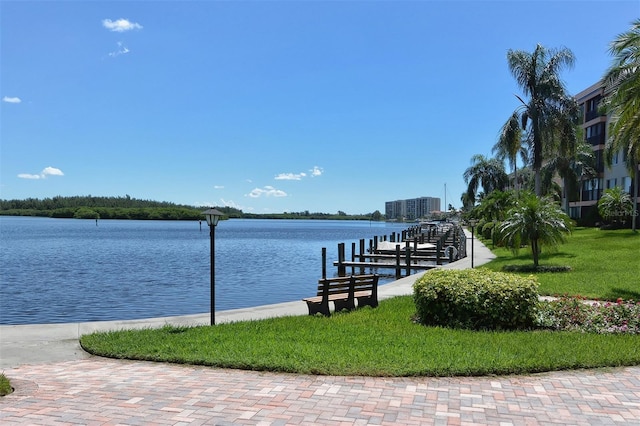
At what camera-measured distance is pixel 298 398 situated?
5559mm

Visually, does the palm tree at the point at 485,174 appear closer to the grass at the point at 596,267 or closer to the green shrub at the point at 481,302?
the grass at the point at 596,267

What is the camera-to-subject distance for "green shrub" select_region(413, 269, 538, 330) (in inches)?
376

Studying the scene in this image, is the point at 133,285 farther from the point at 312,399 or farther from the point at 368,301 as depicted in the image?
the point at 312,399

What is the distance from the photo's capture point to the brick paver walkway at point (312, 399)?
16.2 feet

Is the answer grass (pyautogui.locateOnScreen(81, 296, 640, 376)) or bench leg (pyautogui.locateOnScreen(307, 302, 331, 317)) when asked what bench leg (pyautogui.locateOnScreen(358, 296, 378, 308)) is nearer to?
bench leg (pyautogui.locateOnScreen(307, 302, 331, 317))

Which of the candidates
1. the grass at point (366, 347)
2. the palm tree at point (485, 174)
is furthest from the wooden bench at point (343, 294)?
the palm tree at point (485, 174)

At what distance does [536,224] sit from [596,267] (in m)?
3.43

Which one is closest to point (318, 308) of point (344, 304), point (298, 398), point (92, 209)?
point (344, 304)

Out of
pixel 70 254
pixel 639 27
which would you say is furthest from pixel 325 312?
pixel 70 254

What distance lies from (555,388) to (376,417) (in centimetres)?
240

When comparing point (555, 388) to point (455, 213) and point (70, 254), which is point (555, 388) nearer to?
point (70, 254)

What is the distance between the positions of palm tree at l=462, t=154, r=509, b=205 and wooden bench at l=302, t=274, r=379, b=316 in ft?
226

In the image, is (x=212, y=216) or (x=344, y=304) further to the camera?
(x=344, y=304)

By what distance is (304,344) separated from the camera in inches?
323
